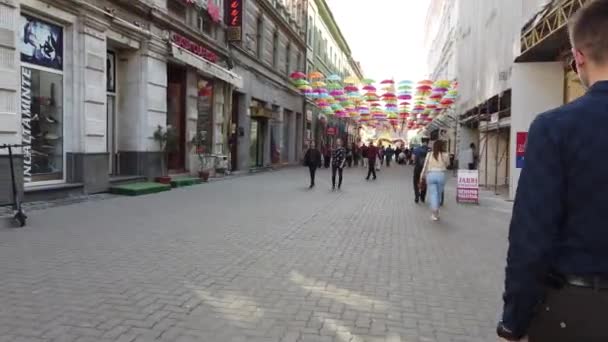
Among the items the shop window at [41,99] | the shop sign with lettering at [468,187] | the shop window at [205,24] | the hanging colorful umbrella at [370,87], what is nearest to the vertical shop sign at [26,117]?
the shop window at [41,99]

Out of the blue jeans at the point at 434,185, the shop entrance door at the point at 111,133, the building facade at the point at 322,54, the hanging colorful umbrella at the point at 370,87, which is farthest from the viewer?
the building facade at the point at 322,54

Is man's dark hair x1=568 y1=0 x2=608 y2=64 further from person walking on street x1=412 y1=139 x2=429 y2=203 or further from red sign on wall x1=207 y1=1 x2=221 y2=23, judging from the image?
red sign on wall x1=207 y1=1 x2=221 y2=23

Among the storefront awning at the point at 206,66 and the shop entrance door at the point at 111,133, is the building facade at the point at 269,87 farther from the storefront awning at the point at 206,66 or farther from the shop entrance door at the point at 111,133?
the shop entrance door at the point at 111,133

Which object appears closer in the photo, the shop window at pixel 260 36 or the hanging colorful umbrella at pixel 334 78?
the shop window at pixel 260 36

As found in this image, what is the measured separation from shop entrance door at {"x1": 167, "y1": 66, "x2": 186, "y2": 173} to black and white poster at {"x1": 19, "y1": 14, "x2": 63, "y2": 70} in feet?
20.1

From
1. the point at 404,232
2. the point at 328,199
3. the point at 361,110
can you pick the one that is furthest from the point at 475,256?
the point at 361,110

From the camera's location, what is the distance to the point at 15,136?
10.1m

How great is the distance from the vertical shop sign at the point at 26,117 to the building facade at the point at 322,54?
29.1 metres

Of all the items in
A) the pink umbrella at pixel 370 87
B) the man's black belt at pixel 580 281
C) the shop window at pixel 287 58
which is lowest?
the man's black belt at pixel 580 281

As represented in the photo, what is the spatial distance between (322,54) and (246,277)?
139ft

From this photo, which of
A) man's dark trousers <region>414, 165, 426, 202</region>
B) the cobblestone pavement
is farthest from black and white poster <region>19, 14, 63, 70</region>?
man's dark trousers <region>414, 165, 426, 202</region>

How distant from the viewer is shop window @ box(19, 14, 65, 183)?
1084cm

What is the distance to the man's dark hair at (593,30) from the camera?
1702 millimetres

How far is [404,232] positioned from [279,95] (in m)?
23.3
